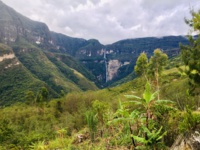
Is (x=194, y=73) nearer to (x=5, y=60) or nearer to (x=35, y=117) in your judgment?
(x=35, y=117)

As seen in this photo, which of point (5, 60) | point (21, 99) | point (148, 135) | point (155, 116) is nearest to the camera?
point (148, 135)

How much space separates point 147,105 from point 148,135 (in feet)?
2.54

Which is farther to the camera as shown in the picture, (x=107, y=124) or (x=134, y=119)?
(x=107, y=124)

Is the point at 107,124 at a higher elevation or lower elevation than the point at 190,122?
lower

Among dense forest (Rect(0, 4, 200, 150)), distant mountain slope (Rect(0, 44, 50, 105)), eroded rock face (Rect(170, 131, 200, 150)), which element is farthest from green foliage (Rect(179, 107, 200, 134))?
distant mountain slope (Rect(0, 44, 50, 105))

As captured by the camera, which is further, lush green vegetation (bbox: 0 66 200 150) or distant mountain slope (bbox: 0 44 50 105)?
distant mountain slope (bbox: 0 44 50 105)

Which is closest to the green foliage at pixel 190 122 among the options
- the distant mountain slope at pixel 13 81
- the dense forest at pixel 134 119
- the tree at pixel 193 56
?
the dense forest at pixel 134 119

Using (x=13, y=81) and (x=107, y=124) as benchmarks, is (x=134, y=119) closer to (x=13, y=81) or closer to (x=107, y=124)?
(x=107, y=124)

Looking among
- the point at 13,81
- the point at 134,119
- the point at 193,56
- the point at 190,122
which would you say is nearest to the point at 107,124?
the point at 134,119

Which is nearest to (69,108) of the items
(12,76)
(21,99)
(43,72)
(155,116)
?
(155,116)

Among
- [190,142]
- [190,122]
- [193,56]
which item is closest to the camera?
[190,142]

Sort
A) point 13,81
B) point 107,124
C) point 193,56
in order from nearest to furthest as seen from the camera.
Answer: point 107,124 → point 193,56 → point 13,81

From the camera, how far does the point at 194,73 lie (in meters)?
17.3

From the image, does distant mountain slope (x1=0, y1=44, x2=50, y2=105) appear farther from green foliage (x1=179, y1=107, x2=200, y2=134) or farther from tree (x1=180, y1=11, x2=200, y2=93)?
green foliage (x1=179, y1=107, x2=200, y2=134)
